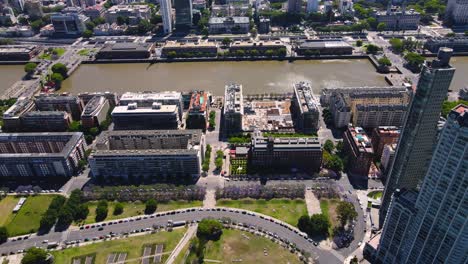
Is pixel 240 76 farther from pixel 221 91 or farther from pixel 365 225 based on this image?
pixel 365 225

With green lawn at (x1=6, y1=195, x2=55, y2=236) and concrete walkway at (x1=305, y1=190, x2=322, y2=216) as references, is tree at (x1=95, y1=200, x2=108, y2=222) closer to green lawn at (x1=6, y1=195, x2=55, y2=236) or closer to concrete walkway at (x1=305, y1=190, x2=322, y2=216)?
green lawn at (x1=6, y1=195, x2=55, y2=236)

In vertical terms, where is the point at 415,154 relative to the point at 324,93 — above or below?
above

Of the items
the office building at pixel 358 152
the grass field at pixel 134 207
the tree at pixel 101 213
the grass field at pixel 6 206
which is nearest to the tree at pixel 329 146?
the office building at pixel 358 152

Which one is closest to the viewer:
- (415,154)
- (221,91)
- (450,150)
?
(450,150)

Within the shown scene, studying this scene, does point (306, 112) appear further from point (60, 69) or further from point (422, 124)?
point (60, 69)

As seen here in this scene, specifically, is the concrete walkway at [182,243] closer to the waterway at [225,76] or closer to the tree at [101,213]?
the tree at [101,213]

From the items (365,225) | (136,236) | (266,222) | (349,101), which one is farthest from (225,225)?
(349,101)

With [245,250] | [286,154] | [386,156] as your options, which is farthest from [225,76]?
[245,250]

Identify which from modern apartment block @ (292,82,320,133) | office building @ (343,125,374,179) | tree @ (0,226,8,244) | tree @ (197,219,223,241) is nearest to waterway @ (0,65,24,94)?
tree @ (0,226,8,244)
